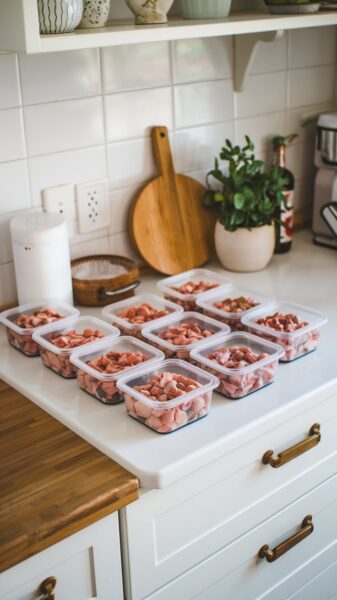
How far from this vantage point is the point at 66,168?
1675 millimetres

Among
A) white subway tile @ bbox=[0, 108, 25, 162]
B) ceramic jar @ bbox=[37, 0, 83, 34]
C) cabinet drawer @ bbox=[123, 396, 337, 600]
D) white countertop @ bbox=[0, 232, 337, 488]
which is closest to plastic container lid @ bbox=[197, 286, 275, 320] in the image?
white countertop @ bbox=[0, 232, 337, 488]

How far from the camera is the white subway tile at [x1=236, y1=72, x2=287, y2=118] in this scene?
1.97 m

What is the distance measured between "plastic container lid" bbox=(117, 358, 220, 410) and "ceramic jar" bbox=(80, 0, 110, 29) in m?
0.62

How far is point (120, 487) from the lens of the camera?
111 cm

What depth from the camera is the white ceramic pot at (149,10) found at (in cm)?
145

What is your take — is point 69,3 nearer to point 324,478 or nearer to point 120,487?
point 120,487

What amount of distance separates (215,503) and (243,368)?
0.22 m

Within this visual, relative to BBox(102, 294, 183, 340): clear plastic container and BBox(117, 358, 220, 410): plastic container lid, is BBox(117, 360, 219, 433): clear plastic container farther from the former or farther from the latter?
BBox(102, 294, 183, 340): clear plastic container

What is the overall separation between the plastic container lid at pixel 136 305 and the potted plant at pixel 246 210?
30 centimetres

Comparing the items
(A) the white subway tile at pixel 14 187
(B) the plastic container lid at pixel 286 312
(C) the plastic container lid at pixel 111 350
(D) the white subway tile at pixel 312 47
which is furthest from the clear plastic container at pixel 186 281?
(D) the white subway tile at pixel 312 47

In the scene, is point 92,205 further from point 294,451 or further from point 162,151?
point 294,451

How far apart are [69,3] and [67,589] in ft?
3.02

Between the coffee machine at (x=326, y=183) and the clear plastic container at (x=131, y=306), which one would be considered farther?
the coffee machine at (x=326, y=183)

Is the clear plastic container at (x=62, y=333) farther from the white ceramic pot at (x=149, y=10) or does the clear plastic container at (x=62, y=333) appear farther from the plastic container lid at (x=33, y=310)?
the white ceramic pot at (x=149, y=10)
